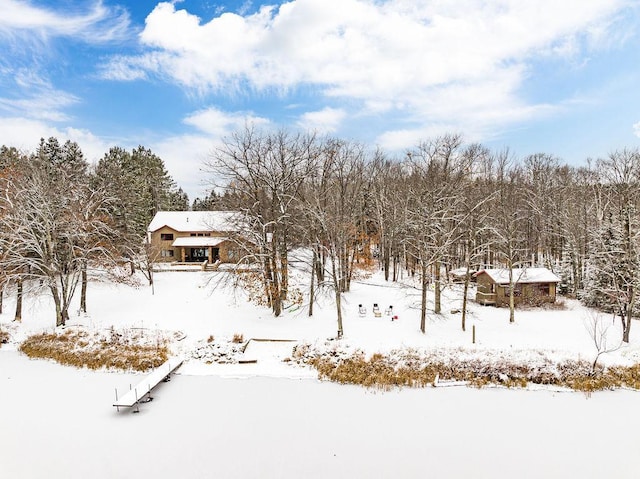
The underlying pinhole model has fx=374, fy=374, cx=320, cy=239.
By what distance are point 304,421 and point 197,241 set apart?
2776 cm

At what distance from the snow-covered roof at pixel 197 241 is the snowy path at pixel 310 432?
2211cm

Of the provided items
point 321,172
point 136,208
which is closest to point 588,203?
point 321,172

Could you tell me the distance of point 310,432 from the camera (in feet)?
32.8

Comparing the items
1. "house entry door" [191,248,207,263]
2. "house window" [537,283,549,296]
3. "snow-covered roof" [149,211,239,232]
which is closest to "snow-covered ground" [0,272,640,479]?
"house window" [537,283,549,296]

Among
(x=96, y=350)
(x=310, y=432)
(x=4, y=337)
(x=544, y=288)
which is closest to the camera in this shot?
(x=310, y=432)

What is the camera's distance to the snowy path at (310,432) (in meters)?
8.55

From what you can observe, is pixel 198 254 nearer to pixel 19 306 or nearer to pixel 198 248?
pixel 198 248

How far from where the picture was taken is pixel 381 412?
11.1 metres

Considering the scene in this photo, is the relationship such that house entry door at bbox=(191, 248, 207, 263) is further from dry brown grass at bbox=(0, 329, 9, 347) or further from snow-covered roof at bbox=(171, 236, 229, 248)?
dry brown grass at bbox=(0, 329, 9, 347)

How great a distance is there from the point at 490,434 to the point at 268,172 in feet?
47.9


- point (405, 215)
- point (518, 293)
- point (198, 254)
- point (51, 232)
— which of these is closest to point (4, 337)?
point (51, 232)

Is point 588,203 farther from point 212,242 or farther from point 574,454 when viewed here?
point 212,242

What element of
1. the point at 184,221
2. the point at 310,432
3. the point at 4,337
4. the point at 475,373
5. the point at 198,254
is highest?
the point at 184,221

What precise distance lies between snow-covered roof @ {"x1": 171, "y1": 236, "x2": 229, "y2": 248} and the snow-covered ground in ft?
59.2
